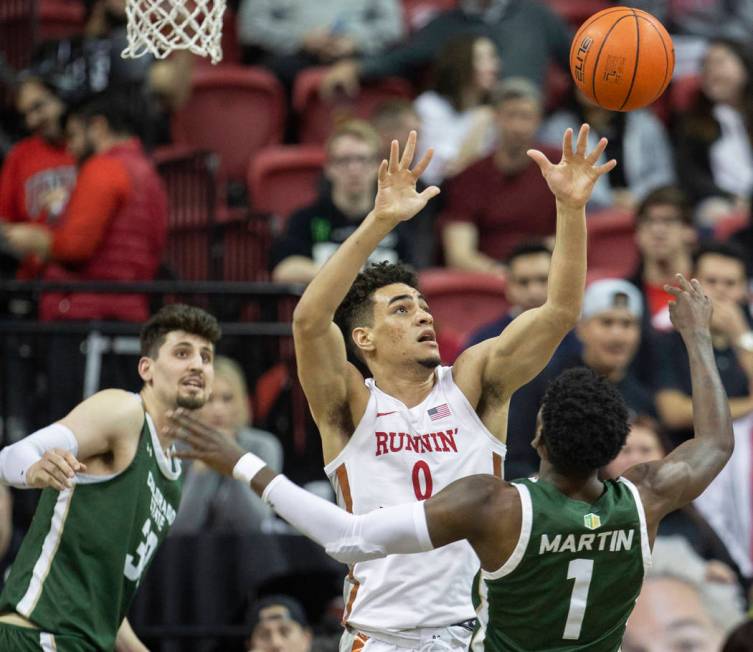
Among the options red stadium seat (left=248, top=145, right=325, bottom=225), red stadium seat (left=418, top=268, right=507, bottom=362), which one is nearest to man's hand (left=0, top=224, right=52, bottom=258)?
red stadium seat (left=248, top=145, right=325, bottom=225)

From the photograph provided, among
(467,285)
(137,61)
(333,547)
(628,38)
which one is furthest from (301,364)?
(137,61)

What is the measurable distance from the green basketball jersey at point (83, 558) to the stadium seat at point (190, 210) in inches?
180

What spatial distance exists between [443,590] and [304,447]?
3.68 metres

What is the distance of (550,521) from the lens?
602 cm

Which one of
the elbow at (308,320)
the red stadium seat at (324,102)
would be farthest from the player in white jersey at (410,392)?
the red stadium seat at (324,102)

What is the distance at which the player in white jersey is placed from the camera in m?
6.68

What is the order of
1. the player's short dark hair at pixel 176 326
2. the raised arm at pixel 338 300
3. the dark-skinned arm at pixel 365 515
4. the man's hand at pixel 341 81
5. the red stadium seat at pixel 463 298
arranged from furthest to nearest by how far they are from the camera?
1. the man's hand at pixel 341 81
2. the red stadium seat at pixel 463 298
3. the player's short dark hair at pixel 176 326
4. the raised arm at pixel 338 300
5. the dark-skinned arm at pixel 365 515

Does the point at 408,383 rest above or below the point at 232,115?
below

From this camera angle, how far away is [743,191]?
1318cm

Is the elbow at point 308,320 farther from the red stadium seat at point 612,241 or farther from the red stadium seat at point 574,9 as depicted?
the red stadium seat at point 574,9

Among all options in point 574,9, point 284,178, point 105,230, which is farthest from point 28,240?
point 574,9

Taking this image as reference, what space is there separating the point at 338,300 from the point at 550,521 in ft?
4.28

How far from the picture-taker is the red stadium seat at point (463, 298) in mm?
11180

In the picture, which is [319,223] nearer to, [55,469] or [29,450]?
[29,450]
